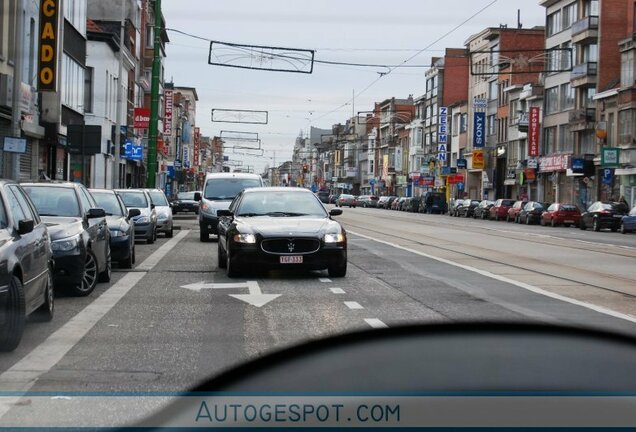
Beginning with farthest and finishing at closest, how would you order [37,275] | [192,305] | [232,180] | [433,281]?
[232,180]
[433,281]
[192,305]
[37,275]

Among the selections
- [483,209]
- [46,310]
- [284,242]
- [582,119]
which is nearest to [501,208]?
[483,209]

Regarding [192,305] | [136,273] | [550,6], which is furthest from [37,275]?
[550,6]

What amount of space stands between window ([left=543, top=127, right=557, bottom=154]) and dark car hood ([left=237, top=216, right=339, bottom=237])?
55.8 metres

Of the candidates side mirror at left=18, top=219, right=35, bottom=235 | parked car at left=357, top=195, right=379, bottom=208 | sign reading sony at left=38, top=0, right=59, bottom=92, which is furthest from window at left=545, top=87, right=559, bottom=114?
side mirror at left=18, top=219, right=35, bottom=235

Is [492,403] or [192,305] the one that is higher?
[492,403]

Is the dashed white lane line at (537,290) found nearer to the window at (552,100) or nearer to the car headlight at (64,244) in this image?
the car headlight at (64,244)

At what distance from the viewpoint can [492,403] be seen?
142 cm

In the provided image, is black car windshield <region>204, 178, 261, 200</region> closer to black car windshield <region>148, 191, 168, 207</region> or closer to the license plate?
black car windshield <region>148, 191, 168, 207</region>

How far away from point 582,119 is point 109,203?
4916 cm

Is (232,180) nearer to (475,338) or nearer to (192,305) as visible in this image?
(192,305)

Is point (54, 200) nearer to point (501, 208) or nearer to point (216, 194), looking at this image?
point (216, 194)

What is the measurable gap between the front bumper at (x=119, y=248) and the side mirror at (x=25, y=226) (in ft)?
21.8

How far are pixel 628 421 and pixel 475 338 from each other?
26 cm

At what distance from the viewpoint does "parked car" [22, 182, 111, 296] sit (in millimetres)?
11508
